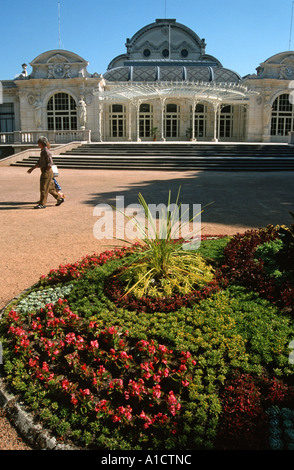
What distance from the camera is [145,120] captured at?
34.8 metres

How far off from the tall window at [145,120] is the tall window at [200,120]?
4220mm

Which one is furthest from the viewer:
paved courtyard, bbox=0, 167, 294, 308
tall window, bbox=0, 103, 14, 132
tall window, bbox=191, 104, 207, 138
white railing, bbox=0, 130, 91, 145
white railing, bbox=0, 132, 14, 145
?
tall window, bbox=0, 103, 14, 132

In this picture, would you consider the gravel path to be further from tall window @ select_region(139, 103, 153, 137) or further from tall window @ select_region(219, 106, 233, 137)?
tall window @ select_region(219, 106, 233, 137)

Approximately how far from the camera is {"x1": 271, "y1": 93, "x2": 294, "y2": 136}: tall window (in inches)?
1331

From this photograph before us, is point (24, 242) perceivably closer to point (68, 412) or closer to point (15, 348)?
point (15, 348)

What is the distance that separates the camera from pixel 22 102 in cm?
3338

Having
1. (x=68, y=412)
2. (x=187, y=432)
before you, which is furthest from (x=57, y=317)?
(x=187, y=432)

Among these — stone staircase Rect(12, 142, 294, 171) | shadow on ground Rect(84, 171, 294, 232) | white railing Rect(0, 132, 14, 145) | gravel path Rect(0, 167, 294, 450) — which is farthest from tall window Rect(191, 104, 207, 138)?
shadow on ground Rect(84, 171, 294, 232)

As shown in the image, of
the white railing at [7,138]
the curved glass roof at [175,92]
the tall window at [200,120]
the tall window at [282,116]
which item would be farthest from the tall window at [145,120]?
the white railing at [7,138]

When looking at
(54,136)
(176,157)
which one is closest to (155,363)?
(176,157)

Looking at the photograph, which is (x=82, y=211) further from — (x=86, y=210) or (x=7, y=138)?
(x=7, y=138)

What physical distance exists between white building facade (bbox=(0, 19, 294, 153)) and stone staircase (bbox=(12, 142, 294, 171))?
717cm

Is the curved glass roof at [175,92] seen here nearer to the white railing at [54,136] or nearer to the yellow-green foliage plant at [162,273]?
the white railing at [54,136]

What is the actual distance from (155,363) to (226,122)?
1386 inches
